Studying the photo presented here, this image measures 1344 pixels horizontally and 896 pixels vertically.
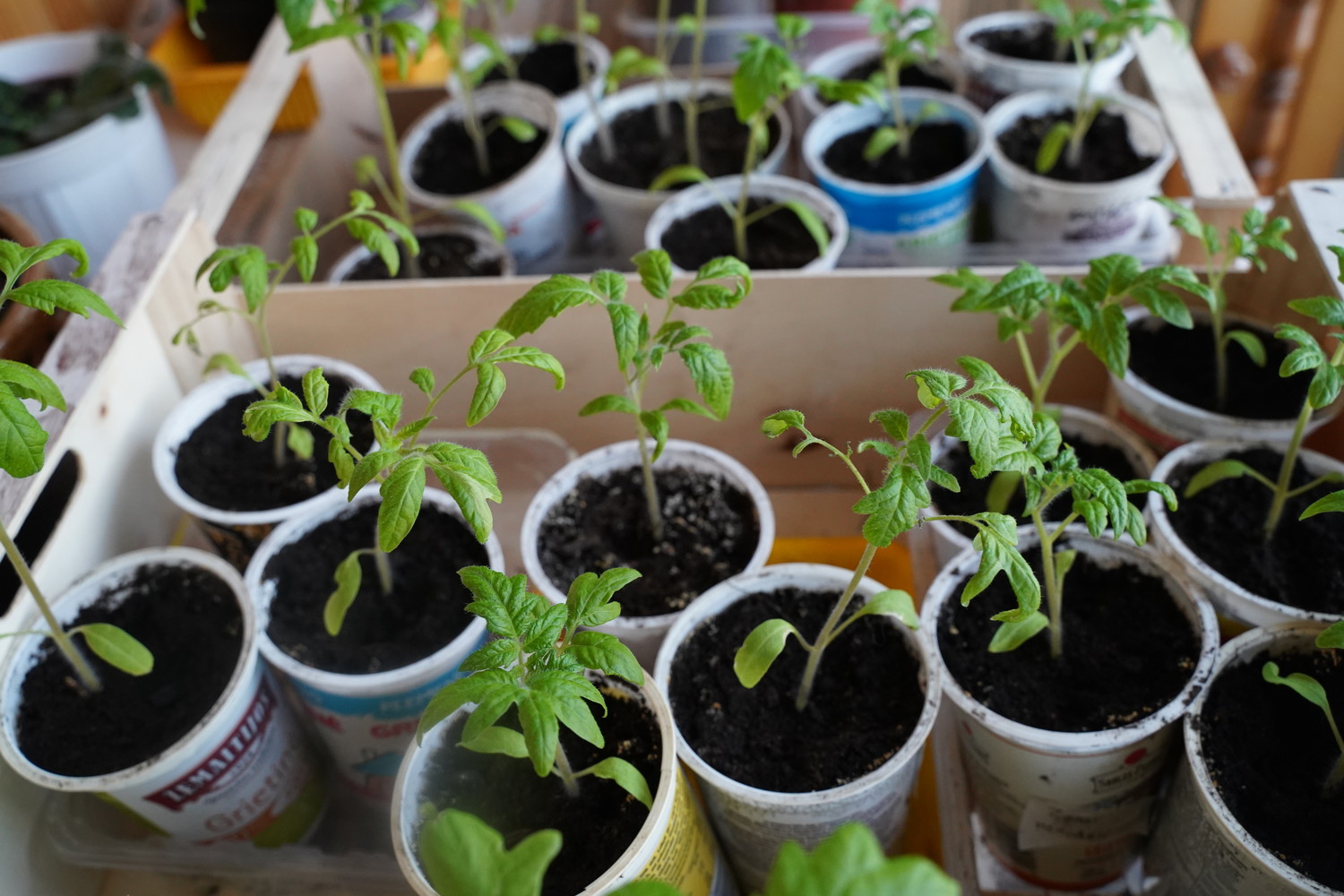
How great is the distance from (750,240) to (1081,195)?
488 mm

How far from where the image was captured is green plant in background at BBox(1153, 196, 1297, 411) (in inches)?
39.7

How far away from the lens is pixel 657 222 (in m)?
1.48

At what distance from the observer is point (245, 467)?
1.23 m

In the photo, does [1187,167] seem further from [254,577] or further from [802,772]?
[254,577]

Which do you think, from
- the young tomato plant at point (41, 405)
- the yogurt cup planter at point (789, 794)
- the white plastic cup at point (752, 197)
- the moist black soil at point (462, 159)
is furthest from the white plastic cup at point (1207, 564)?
the moist black soil at point (462, 159)

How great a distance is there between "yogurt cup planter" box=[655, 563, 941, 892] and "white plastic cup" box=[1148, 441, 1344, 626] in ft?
0.97

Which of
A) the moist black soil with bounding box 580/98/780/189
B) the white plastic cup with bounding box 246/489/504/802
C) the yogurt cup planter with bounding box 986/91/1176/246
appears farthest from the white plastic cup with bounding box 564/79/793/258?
the white plastic cup with bounding box 246/489/504/802

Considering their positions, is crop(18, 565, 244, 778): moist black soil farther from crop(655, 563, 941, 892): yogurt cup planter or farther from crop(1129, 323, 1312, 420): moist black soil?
crop(1129, 323, 1312, 420): moist black soil

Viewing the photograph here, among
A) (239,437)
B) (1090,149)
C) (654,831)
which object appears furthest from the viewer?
(1090,149)

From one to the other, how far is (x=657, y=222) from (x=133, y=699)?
3.05 feet

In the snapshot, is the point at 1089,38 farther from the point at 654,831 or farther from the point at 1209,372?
the point at 654,831

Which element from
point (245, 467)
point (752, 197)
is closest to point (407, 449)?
point (245, 467)

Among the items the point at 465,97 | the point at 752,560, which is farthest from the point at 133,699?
the point at 465,97

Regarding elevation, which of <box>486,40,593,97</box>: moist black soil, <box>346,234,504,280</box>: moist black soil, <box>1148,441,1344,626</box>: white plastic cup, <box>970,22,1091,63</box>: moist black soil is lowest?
<box>1148,441,1344,626</box>: white plastic cup
